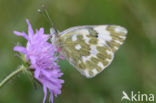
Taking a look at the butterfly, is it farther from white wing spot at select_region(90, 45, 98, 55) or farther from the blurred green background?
the blurred green background

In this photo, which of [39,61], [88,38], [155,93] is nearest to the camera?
[39,61]

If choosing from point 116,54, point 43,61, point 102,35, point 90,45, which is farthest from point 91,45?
point 116,54

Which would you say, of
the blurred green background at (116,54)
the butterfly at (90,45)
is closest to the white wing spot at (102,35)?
the butterfly at (90,45)

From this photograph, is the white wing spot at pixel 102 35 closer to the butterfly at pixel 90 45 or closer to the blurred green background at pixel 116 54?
the butterfly at pixel 90 45

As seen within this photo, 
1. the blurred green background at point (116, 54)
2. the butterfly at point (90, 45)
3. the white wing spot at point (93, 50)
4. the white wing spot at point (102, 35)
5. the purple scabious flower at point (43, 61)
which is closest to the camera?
the purple scabious flower at point (43, 61)

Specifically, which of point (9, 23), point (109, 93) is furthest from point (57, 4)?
point (109, 93)

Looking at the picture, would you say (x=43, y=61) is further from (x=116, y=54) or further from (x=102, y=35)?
(x=116, y=54)

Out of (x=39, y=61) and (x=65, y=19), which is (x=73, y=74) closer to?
(x=65, y=19)
